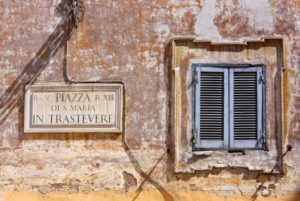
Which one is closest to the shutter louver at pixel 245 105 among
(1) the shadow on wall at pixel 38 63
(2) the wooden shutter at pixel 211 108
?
(2) the wooden shutter at pixel 211 108

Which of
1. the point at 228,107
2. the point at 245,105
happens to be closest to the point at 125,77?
the point at 228,107

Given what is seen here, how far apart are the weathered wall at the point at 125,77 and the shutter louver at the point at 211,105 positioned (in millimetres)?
492

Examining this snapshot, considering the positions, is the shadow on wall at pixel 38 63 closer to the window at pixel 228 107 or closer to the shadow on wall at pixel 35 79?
the shadow on wall at pixel 35 79

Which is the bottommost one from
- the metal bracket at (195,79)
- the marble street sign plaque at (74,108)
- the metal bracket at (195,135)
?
the metal bracket at (195,135)

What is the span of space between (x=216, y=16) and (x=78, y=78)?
2168 millimetres

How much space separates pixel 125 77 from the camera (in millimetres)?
9898

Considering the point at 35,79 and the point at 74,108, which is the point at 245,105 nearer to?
the point at 74,108

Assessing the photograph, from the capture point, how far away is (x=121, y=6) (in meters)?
10.1

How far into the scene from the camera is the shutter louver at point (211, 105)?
9.75 meters

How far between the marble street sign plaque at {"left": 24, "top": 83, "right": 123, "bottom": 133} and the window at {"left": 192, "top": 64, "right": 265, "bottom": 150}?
44.6 inches

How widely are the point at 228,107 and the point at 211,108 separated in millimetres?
239

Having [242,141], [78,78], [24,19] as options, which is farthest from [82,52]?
[242,141]

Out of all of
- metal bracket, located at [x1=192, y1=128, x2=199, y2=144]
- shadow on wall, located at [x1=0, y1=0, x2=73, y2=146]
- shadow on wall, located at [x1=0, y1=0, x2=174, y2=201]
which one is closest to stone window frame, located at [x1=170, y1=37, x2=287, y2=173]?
metal bracket, located at [x1=192, y1=128, x2=199, y2=144]

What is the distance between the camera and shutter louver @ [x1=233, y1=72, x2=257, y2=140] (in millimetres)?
9750
